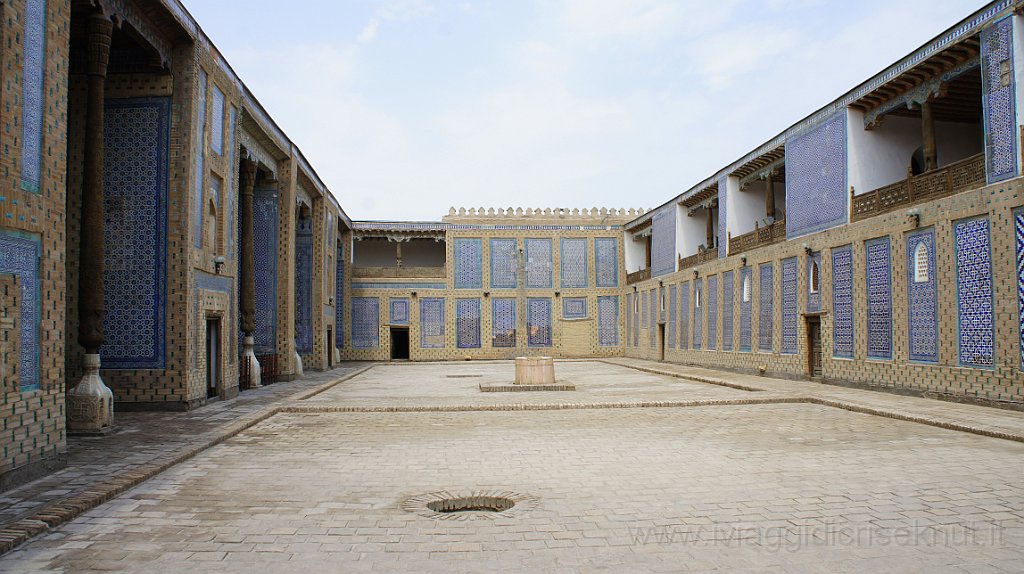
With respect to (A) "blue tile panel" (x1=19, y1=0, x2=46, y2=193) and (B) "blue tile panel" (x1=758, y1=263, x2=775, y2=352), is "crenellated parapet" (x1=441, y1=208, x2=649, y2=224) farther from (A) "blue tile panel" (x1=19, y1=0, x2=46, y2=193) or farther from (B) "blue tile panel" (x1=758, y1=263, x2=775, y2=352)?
(A) "blue tile panel" (x1=19, y1=0, x2=46, y2=193)

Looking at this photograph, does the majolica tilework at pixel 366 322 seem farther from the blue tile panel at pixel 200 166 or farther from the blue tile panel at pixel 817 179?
the blue tile panel at pixel 200 166

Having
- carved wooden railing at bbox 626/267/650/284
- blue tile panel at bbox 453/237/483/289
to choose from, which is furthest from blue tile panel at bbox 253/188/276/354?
carved wooden railing at bbox 626/267/650/284

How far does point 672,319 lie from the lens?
80.6 feet

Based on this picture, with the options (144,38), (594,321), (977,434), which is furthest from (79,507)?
(594,321)

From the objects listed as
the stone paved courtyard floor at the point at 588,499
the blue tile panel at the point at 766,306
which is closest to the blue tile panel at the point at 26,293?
the stone paved courtyard floor at the point at 588,499

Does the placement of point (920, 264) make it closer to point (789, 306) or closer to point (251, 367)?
point (789, 306)

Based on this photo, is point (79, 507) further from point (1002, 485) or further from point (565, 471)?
point (1002, 485)

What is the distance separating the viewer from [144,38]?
31.2 ft

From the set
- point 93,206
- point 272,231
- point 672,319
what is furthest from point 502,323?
point 93,206

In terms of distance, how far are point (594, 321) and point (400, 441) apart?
75.3 ft

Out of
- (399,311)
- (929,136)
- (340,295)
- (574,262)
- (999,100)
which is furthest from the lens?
(574,262)

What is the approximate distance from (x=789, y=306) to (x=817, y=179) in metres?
3.08

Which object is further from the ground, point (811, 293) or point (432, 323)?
point (811, 293)

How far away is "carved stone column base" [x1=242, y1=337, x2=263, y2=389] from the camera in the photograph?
47.4 ft
